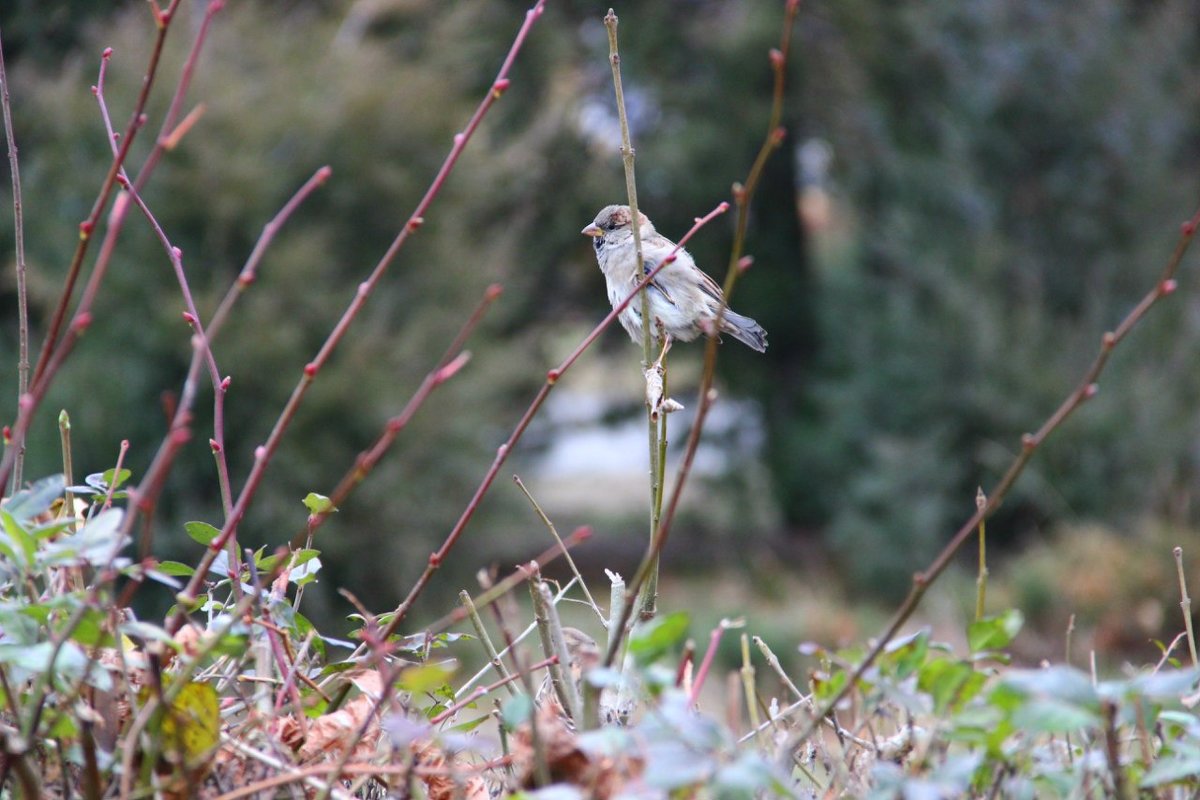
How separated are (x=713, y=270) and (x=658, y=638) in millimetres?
13523

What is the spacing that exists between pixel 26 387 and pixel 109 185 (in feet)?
1.35

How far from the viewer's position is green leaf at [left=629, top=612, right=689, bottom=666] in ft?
3.87

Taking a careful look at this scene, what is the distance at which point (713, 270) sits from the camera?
14.5m

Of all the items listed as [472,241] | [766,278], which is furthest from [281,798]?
[766,278]

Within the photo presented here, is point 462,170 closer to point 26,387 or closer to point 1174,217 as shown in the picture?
point 1174,217

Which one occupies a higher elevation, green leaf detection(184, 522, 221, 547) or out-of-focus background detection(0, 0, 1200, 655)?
green leaf detection(184, 522, 221, 547)

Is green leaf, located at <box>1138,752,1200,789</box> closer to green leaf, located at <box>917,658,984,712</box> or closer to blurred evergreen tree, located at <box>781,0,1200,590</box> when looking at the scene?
green leaf, located at <box>917,658,984,712</box>

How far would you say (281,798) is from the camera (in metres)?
1.51

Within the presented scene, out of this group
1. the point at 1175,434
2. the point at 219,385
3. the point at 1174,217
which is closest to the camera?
the point at 219,385

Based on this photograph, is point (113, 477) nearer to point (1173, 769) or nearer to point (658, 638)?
point (658, 638)

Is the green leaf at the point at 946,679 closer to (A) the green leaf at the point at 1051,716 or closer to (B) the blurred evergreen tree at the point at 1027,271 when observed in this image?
(A) the green leaf at the point at 1051,716

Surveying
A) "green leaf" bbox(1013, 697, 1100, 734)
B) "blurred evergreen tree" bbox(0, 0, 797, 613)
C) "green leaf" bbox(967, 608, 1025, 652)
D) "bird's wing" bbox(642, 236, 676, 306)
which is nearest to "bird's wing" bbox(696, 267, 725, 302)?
"bird's wing" bbox(642, 236, 676, 306)

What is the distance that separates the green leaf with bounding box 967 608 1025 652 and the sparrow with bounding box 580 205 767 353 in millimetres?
2279

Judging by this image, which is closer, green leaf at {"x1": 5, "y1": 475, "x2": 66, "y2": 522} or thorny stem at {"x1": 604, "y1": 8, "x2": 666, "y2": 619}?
green leaf at {"x1": 5, "y1": 475, "x2": 66, "y2": 522}
